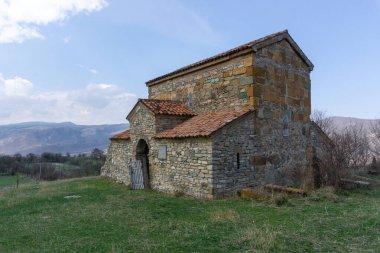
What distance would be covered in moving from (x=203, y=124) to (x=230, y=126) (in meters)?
1.21

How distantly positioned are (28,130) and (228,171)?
17247 centimetres

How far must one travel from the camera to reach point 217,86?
512 inches

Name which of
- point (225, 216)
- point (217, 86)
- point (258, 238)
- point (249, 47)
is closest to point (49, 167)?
point (217, 86)

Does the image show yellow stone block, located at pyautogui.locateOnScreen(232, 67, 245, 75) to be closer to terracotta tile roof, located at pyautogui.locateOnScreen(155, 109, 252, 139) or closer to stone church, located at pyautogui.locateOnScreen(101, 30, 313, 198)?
stone church, located at pyautogui.locateOnScreen(101, 30, 313, 198)

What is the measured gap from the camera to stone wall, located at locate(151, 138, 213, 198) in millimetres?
10469

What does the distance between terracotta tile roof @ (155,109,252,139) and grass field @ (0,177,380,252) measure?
233 cm

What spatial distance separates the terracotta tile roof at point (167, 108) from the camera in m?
13.3

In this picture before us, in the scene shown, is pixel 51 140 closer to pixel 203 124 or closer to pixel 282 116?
pixel 203 124

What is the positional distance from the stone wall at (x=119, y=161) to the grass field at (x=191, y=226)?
17.5 ft

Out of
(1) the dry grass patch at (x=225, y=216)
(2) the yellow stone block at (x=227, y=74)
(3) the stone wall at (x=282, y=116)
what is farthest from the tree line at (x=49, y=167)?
(1) the dry grass patch at (x=225, y=216)

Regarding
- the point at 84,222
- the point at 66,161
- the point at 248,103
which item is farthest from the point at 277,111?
the point at 66,161

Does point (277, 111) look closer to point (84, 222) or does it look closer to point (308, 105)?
point (308, 105)

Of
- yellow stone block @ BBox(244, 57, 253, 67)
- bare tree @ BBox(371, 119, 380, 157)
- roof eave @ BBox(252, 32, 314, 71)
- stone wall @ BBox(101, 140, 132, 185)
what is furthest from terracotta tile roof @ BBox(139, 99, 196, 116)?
bare tree @ BBox(371, 119, 380, 157)

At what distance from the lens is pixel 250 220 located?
7.38 metres
